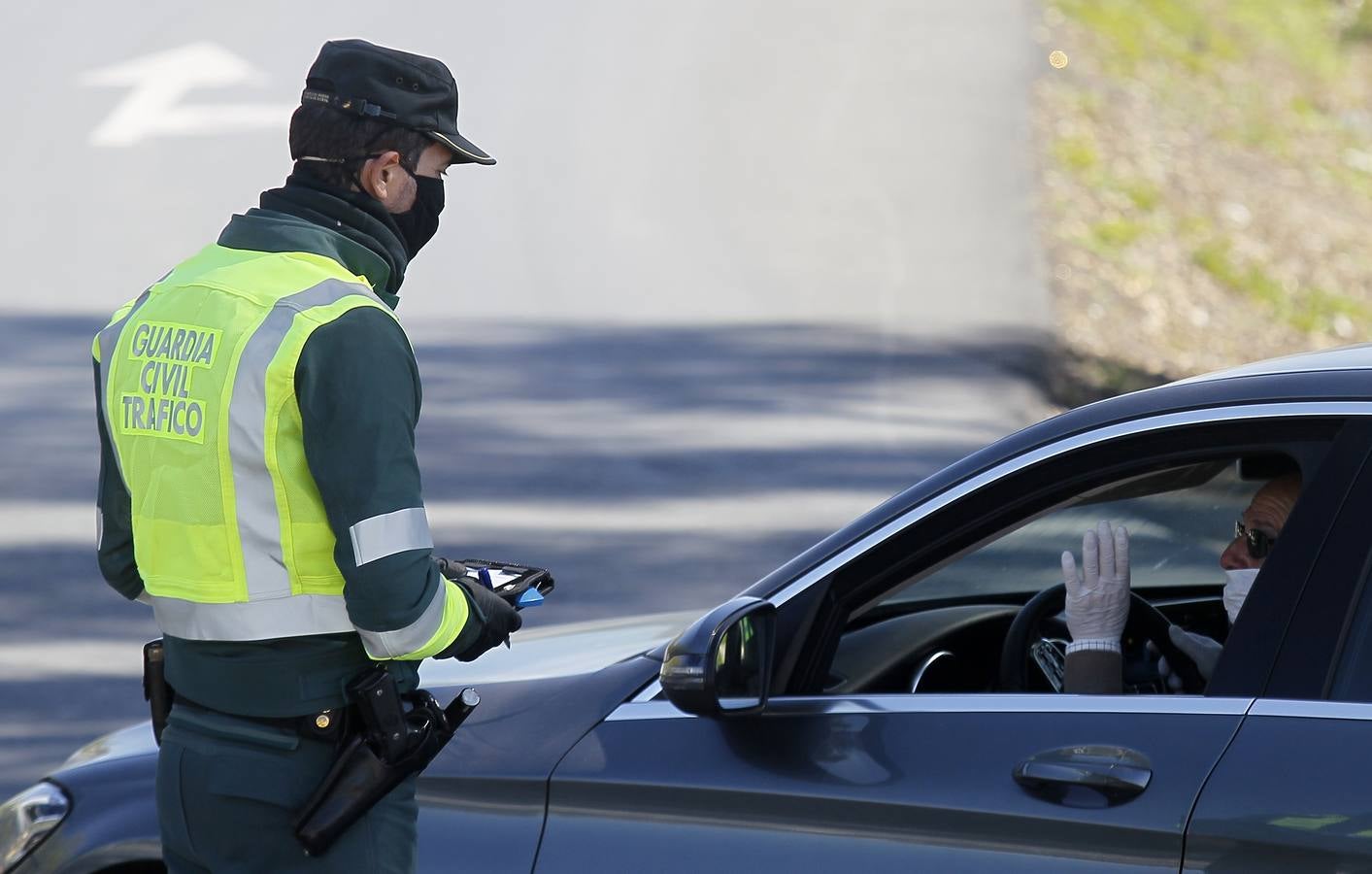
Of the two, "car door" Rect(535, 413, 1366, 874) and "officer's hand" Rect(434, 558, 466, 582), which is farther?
"officer's hand" Rect(434, 558, 466, 582)

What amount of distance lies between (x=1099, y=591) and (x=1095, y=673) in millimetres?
134

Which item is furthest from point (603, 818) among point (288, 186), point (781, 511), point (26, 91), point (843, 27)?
point (843, 27)

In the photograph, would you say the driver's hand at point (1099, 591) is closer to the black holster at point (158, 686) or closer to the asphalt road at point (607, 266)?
the black holster at point (158, 686)

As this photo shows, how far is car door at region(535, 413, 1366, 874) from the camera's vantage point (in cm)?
244

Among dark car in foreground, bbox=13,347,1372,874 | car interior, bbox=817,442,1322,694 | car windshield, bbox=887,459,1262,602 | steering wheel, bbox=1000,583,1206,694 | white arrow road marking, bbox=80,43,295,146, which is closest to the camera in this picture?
dark car in foreground, bbox=13,347,1372,874

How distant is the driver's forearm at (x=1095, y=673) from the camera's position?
2916mm

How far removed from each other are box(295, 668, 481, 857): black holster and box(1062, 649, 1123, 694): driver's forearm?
104cm

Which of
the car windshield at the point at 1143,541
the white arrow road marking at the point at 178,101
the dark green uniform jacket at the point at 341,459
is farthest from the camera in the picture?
the white arrow road marking at the point at 178,101

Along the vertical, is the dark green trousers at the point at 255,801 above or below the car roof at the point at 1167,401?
below

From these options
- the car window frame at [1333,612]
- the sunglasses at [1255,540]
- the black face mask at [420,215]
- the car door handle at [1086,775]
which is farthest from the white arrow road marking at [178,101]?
the car window frame at [1333,612]

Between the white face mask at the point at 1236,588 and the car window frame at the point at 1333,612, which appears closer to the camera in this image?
the car window frame at the point at 1333,612

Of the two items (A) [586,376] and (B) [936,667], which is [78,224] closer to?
(A) [586,376]

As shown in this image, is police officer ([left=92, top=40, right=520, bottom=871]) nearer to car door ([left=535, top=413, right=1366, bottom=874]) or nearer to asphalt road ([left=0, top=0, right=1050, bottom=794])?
car door ([left=535, top=413, right=1366, bottom=874])

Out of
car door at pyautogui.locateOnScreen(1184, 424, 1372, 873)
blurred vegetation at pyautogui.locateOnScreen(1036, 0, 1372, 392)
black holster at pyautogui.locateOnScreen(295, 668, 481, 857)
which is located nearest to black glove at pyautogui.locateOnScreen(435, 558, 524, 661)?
black holster at pyautogui.locateOnScreen(295, 668, 481, 857)
